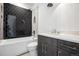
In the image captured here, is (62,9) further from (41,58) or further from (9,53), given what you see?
(9,53)

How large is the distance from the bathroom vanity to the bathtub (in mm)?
210

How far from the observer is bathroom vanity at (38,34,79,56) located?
120 centimetres

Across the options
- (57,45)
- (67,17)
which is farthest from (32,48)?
(67,17)

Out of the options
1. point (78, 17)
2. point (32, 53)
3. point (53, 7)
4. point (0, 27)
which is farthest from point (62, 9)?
point (0, 27)

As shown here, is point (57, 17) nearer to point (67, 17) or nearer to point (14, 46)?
point (67, 17)

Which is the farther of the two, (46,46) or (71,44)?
(46,46)

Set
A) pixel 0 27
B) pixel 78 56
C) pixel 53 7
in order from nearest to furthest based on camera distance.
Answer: pixel 78 56
pixel 0 27
pixel 53 7

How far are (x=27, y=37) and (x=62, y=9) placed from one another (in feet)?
2.22

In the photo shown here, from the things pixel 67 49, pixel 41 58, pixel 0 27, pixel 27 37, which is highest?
pixel 0 27

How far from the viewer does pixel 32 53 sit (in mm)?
1419

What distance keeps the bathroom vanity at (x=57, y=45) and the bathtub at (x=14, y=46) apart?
210mm

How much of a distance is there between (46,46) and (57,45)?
19cm

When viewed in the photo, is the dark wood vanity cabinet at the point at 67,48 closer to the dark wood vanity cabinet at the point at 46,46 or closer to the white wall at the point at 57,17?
the dark wood vanity cabinet at the point at 46,46

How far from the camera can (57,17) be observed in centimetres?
143
